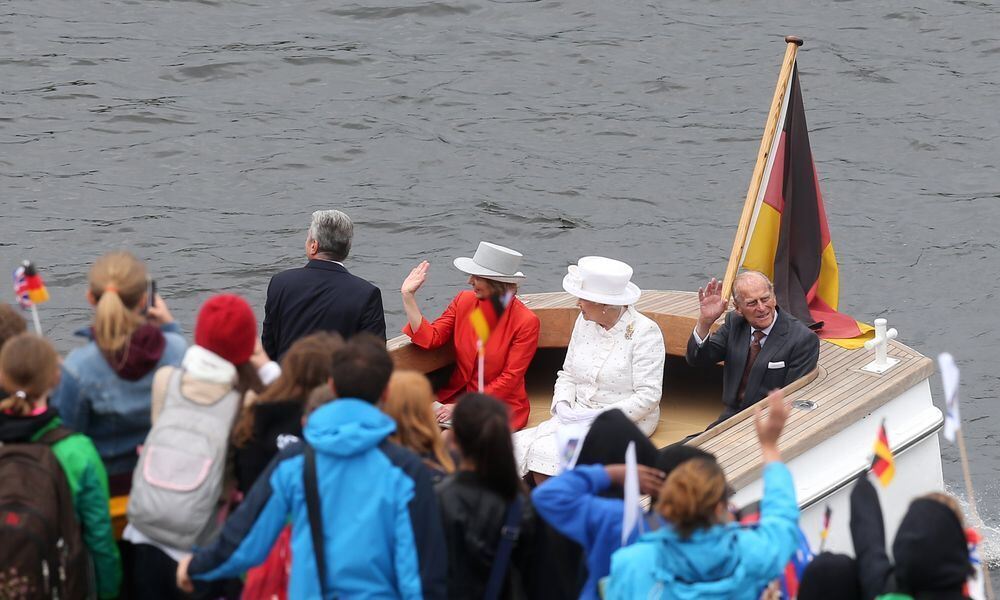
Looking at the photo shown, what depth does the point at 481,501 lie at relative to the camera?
4.29 meters

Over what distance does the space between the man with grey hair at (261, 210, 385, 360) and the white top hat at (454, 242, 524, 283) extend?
59cm

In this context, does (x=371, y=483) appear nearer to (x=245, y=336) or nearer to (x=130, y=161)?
(x=245, y=336)

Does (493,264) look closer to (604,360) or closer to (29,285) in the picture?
(604,360)

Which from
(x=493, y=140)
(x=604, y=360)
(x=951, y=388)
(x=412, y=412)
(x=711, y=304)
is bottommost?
(x=493, y=140)

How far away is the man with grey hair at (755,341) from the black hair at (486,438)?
2.91 m

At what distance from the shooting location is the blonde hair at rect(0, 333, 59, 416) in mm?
4293

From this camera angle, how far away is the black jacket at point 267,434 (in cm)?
450

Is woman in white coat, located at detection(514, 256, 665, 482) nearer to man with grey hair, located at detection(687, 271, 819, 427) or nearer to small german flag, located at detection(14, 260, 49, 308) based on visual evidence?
man with grey hair, located at detection(687, 271, 819, 427)

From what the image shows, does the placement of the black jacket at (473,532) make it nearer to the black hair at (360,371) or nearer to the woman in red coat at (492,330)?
the black hair at (360,371)

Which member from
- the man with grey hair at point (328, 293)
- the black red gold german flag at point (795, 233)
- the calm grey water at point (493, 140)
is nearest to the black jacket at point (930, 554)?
the man with grey hair at point (328, 293)

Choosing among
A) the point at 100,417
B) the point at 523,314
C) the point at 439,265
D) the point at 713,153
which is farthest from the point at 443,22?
the point at 100,417

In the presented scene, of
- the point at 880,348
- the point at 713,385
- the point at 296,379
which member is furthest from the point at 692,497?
the point at 713,385

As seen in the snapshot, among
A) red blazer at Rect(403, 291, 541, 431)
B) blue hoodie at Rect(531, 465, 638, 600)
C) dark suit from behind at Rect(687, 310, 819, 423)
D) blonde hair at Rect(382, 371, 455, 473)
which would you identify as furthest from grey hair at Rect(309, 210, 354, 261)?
blue hoodie at Rect(531, 465, 638, 600)

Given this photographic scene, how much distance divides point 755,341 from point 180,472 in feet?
11.2
